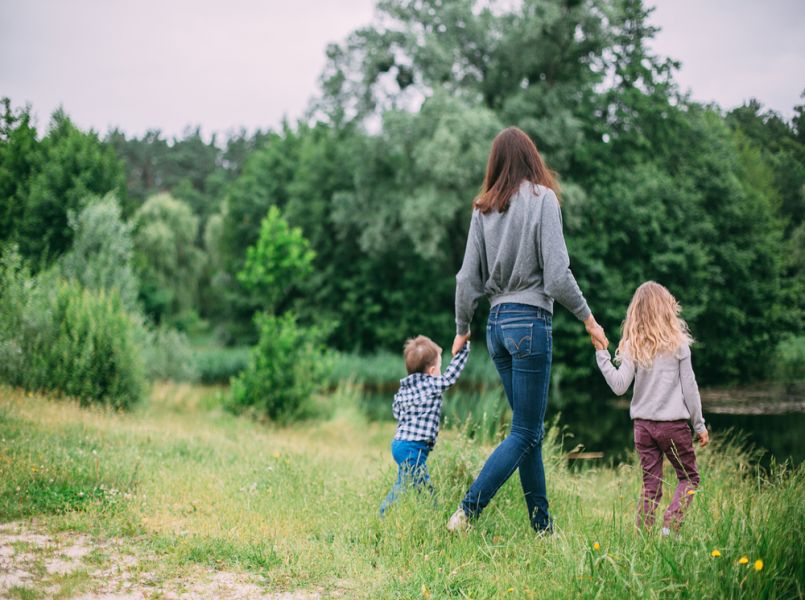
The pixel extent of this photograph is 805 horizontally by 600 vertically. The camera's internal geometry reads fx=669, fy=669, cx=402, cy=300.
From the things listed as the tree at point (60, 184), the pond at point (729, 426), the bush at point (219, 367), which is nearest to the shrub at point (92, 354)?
the pond at point (729, 426)

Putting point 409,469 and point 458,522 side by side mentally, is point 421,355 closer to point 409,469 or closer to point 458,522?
point 409,469

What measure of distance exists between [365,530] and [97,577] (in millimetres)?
1415

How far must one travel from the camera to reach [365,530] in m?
3.88

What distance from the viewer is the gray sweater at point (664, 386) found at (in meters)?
3.69

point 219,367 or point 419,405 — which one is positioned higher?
point 419,405

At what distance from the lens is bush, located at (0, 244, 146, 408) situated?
9.91 meters

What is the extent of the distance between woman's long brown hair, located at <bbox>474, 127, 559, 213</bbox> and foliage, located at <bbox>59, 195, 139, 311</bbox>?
13.7m

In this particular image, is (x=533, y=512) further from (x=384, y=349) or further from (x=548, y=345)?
(x=384, y=349)

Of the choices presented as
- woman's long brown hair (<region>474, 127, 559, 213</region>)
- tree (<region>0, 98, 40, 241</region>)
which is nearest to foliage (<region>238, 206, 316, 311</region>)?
woman's long brown hair (<region>474, 127, 559, 213</region>)

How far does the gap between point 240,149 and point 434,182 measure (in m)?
43.1

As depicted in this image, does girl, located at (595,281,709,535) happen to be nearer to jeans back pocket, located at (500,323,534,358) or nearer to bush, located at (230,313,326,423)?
jeans back pocket, located at (500,323,534,358)

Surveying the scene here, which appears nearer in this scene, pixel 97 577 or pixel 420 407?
pixel 97 577

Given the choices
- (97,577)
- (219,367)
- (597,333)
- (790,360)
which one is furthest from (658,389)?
(219,367)

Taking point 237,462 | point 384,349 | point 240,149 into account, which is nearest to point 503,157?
point 237,462
